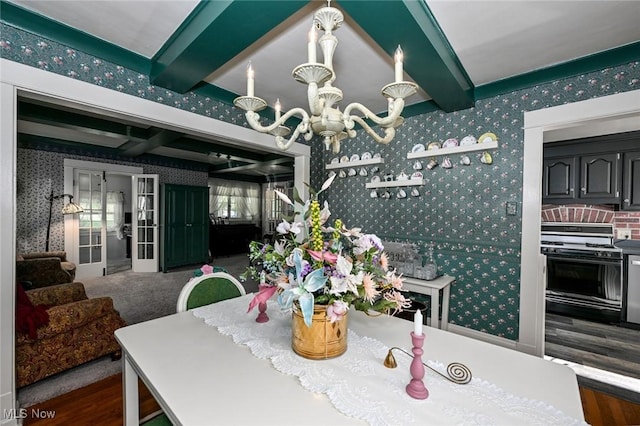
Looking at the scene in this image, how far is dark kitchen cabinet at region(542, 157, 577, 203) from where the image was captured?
3619 mm

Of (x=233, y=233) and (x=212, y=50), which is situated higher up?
(x=212, y=50)

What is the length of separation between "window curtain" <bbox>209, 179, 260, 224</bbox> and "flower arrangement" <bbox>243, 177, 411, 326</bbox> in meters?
7.13

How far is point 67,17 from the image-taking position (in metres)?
1.74

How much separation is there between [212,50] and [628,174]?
454 cm

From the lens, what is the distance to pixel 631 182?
130 inches

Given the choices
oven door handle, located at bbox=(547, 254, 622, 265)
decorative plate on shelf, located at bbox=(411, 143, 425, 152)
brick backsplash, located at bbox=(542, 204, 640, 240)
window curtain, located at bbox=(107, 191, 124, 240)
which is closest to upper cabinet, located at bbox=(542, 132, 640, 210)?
brick backsplash, located at bbox=(542, 204, 640, 240)

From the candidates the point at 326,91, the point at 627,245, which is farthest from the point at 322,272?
the point at 627,245

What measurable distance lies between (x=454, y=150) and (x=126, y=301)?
453 cm

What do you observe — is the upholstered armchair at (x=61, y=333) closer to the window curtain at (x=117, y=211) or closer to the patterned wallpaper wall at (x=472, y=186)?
the patterned wallpaper wall at (x=472, y=186)

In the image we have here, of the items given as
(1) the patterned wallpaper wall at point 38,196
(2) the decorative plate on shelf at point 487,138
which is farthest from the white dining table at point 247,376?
(1) the patterned wallpaper wall at point 38,196

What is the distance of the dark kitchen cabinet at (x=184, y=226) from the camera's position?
5898 mm

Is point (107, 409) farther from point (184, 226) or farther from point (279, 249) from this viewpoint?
point (184, 226)

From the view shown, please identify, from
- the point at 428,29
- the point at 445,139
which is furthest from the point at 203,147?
the point at 428,29

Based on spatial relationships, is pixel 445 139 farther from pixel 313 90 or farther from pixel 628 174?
pixel 628 174
